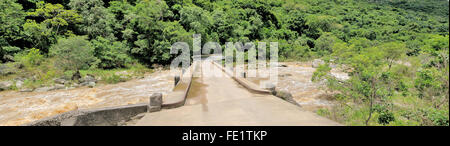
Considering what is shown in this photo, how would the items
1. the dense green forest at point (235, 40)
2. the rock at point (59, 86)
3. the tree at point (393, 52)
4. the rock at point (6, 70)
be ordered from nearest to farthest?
the dense green forest at point (235, 40) → the rock at point (59, 86) → the rock at point (6, 70) → the tree at point (393, 52)

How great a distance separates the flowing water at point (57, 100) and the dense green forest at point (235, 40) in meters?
4.25

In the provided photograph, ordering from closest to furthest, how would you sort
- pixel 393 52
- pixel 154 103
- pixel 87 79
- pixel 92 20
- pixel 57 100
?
pixel 154 103, pixel 57 100, pixel 393 52, pixel 87 79, pixel 92 20

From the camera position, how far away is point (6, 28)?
65.1 ft

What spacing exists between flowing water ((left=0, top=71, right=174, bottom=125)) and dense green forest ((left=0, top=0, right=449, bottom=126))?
4.25 meters

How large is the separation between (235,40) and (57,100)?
29.8m

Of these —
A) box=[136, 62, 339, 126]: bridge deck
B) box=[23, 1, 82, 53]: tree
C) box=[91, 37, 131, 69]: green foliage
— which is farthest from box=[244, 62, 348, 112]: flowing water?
box=[23, 1, 82, 53]: tree

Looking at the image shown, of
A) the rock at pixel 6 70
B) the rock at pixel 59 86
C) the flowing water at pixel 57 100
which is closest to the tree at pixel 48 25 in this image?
the rock at pixel 6 70

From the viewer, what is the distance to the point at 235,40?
3791 cm

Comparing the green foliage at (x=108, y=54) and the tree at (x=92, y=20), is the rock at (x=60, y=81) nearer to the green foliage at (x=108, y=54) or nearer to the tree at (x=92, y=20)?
the green foliage at (x=108, y=54)

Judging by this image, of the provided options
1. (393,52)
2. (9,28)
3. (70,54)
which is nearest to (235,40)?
(393,52)

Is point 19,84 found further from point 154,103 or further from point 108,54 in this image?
point 154,103

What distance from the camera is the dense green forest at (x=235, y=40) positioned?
7070 millimetres
